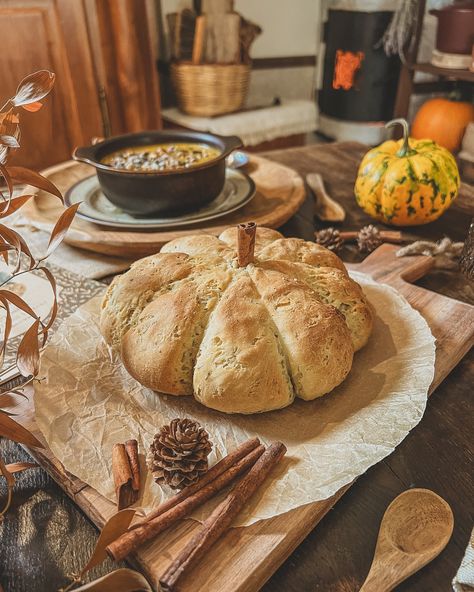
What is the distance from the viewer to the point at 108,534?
0.59 m

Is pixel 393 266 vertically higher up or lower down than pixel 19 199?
lower down

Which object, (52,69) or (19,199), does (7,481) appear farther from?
(52,69)

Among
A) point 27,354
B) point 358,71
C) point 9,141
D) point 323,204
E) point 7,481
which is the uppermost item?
point 9,141

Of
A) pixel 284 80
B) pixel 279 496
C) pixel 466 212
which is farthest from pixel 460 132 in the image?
pixel 279 496

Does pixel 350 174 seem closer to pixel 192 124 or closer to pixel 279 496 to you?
pixel 279 496

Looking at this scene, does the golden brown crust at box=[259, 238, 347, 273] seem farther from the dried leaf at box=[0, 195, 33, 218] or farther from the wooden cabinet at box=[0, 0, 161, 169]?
the wooden cabinet at box=[0, 0, 161, 169]

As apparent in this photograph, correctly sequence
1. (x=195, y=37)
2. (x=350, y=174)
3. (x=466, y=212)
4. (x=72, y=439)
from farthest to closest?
1. (x=195, y=37)
2. (x=350, y=174)
3. (x=466, y=212)
4. (x=72, y=439)

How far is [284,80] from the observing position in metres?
4.70

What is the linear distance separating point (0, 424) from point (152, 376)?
0.27 m

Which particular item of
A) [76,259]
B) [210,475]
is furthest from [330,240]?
[210,475]

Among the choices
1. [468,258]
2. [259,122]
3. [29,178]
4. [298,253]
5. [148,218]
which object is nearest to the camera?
[29,178]

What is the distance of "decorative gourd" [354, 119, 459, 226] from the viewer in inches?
55.0

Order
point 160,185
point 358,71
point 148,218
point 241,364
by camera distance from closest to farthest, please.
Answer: point 241,364 < point 160,185 < point 148,218 < point 358,71

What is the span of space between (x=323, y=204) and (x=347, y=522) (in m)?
1.15
